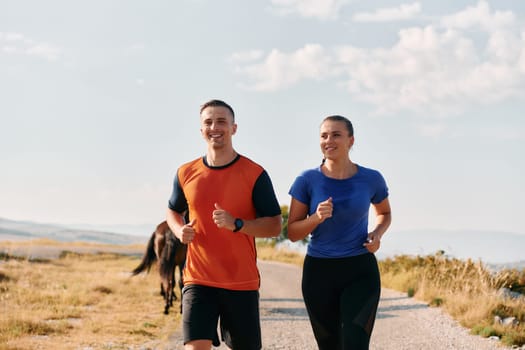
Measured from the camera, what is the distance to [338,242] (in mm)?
5254

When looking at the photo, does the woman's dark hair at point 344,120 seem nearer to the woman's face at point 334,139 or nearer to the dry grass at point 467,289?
the woman's face at point 334,139

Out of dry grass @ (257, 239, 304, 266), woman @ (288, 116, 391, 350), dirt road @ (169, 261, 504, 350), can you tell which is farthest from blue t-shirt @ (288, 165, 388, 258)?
dry grass @ (257, 239, 304, 266)

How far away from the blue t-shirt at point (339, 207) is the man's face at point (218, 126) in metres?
0.78

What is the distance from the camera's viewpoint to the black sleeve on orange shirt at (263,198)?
492 centimetres

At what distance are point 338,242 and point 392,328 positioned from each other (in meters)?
6.94

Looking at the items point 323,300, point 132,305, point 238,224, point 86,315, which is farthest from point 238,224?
point 132,305

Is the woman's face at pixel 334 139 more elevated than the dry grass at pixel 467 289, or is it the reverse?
the woman's face at pixel 334 139

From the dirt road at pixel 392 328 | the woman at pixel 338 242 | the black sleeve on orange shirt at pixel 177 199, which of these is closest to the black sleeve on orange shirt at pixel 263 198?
the woman at pixel 338 242

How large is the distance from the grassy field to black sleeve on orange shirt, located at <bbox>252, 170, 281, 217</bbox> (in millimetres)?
5022

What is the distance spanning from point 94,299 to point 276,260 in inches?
700

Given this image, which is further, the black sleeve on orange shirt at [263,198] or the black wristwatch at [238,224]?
the black sleeve on orange shirt at [263,198]

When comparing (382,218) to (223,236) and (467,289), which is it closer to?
(223,236)

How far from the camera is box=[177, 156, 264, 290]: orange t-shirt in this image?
16.0 feet

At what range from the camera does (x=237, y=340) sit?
196 inches
